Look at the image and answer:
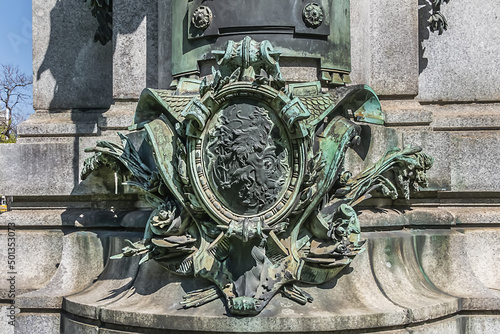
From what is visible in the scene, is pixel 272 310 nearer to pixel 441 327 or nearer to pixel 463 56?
pixel 441 327

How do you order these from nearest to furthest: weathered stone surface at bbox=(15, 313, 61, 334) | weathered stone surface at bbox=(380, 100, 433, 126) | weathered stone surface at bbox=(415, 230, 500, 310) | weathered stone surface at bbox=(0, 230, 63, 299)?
weathered stone surface at bbox=(415, 230, 500, 310) → weathered stone surface at bbox=(15, 313, 61, 334) → weathered stone surface at bbox=(380, 100, 433, 126) → weathered stone surface at bbox=(0, 230, 63, 299)

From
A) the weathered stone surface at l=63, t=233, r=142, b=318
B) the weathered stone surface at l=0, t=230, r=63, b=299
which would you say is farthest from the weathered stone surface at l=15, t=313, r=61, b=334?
the weathered stone surface at l=0, t=230, r=63, b=299

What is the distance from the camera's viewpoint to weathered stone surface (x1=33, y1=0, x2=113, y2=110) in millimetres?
7508

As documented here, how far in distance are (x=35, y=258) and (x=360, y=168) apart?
3.36m

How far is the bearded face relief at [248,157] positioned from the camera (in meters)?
5.17

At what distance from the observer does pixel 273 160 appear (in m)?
5.21

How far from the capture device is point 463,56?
720 cm

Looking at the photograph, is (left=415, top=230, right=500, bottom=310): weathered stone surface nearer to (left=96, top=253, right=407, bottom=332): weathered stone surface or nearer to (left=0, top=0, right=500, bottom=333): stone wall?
(left=0, top=0, right=500, bottom=333): stone wall

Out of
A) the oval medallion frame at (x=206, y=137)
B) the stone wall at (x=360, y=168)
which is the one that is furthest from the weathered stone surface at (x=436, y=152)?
the oval medallion frame at (x=206, y=137)

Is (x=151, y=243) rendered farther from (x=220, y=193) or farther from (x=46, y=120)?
(x=46, y=120)

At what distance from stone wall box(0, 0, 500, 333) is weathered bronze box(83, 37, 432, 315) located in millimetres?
265

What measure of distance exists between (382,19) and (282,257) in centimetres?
277

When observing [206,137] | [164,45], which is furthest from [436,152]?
[164,45]

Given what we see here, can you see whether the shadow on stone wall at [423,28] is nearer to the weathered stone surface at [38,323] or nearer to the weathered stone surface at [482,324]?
the weathered stone surface at [482,324]
